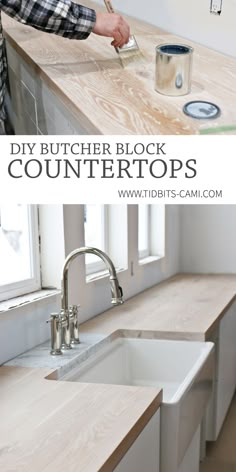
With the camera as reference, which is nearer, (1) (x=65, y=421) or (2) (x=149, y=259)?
(1) (x=65, y=421)

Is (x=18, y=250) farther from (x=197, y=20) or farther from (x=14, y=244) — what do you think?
(x=197, y=20)

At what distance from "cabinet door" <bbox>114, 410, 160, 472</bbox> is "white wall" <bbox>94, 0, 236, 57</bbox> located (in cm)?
70

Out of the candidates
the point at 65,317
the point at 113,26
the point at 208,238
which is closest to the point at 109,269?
the point at 65,317

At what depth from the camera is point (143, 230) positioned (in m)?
2.02

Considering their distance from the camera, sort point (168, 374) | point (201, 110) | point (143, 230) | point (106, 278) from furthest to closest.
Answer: point (143, 230), point (106, 278), point (168, 374), point (201, 110)

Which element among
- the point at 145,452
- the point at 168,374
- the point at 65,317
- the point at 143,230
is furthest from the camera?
the point at 143,230

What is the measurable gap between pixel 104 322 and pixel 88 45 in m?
0.72

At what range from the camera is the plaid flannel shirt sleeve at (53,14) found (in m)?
1.06

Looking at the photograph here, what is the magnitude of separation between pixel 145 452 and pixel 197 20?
0.81 metres

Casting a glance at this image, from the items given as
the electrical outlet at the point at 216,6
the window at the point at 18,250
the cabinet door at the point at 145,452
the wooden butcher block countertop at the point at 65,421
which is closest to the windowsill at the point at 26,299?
the window at the point at 18,250

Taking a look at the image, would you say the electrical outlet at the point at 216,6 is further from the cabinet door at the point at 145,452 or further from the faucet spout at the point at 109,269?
the cabinet door at the point at 145,452

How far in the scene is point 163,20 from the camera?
1.28 metres

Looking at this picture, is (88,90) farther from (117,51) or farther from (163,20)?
(163,20)

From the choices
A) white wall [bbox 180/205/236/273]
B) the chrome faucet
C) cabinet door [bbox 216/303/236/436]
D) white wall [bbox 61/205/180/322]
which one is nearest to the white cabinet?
cabinet door [bbox 216/303/236/436]
